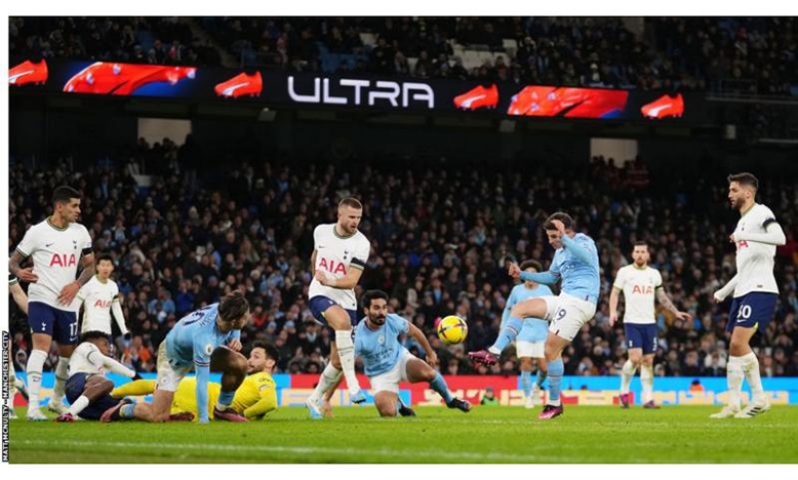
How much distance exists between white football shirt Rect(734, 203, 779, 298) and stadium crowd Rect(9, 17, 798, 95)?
54.9ft

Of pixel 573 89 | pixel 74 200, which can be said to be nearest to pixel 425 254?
pixel 573 89

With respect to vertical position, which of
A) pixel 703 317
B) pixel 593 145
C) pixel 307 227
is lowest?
pixel 703 317

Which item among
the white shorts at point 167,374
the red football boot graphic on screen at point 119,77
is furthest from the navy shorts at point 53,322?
the red football boot graphic on screen at point 119,77

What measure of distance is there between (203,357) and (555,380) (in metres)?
4.10

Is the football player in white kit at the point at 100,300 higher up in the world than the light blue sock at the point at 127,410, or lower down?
higher up

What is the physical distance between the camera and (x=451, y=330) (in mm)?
13922

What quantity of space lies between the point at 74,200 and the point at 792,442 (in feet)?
23.0

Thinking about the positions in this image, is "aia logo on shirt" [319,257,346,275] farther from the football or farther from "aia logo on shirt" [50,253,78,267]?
"aia logo on shirt" [50,253,78,267]

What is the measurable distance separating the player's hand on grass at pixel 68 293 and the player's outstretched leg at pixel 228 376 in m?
1.50

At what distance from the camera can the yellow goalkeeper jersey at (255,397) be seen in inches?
542

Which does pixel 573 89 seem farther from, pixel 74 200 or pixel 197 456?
pixel 197 456

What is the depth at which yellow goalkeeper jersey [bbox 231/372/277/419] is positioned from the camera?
1377cm

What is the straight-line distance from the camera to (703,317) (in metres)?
28.7

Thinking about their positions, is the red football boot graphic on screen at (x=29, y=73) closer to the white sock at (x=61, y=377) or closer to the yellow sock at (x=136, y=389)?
the white sock at (x=61, y=377)
